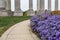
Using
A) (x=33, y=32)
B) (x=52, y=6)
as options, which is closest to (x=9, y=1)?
(x=52, y=6)

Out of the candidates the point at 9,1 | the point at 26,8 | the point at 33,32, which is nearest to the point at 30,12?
the point at 26,8

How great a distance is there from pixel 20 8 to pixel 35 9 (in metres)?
3.09

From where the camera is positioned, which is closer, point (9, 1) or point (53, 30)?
point (53, 30)

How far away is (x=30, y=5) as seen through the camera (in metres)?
37.2

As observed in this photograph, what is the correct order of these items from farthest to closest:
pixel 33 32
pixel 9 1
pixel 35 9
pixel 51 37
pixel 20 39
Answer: pixel 35 9 < pixel 9 1 < pixel 33 32 < pixel 20 39 < pixel 51 37

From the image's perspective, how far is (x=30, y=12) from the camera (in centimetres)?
3703

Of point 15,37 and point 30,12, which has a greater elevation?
point 15,37

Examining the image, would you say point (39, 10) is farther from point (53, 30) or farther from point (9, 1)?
point (53, 30)

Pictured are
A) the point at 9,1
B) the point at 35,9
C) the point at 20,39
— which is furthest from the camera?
the point at 35,9

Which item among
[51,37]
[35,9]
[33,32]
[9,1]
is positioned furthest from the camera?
[35,9]

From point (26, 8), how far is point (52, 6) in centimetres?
480

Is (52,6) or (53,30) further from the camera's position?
(52,6)

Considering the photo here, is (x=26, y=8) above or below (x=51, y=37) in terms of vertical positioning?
below

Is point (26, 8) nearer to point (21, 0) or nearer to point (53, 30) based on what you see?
point (21, 0)
